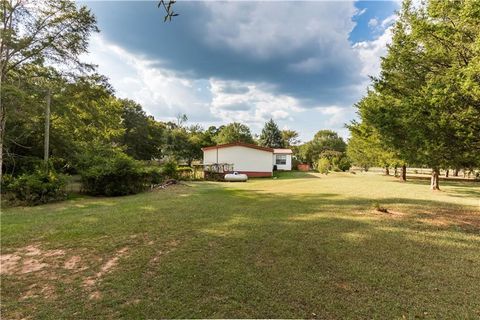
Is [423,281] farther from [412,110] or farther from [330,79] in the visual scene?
[330,79]

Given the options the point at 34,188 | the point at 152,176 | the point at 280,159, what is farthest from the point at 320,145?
the point at 34,188

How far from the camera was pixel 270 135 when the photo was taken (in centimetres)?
5350

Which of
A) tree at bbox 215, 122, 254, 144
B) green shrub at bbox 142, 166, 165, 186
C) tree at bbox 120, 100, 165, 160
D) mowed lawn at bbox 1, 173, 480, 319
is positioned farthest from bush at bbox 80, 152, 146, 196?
tree at bbox 215, 122, 254, 144

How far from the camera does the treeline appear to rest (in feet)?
23.8

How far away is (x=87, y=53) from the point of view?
13805 mm

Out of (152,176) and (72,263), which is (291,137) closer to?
(152,176)

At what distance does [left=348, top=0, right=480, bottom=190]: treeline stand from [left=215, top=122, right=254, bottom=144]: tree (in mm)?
35179

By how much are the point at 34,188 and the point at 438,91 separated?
46.9 feet

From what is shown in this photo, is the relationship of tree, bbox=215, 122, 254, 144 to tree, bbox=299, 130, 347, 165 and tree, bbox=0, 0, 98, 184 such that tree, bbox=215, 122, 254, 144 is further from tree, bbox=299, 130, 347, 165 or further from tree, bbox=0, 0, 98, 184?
tree, bbox=0, 0, 98, 184

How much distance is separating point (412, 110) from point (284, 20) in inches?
227

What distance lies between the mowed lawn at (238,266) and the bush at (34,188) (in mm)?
2406

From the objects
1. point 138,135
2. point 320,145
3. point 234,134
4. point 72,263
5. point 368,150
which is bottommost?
point 72,263

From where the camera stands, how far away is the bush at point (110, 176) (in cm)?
1290

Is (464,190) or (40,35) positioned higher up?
(40,35)
